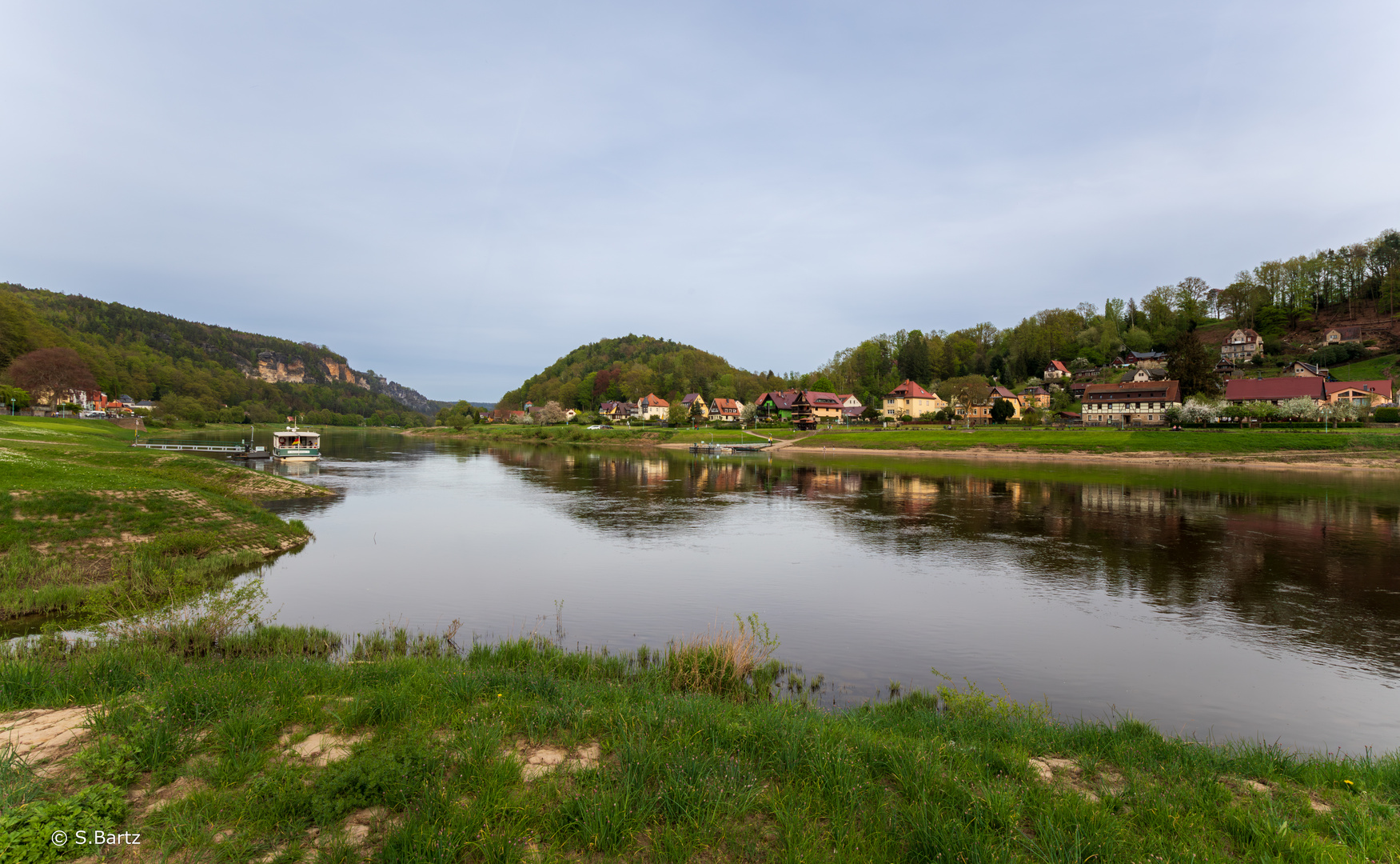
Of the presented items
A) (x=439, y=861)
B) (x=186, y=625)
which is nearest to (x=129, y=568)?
(x=186, y=625)

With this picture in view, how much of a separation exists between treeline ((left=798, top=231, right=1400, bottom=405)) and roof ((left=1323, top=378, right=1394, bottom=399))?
1435 inches

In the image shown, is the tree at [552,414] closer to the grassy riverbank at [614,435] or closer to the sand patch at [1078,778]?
the grassy riverbank at [614,435]

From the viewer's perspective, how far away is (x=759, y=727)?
6.52 m

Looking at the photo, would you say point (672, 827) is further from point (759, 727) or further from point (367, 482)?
point (367, 482)

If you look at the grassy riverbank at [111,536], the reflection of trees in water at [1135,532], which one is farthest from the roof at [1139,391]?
the grassy riverbank at [111,536]

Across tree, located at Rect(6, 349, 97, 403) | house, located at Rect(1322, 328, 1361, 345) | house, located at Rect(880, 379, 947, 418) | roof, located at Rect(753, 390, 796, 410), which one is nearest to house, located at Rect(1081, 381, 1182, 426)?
house, located at Rect(880, 379, 947, 418)

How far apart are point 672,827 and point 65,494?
23203mm

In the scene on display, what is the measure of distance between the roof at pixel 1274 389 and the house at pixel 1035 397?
124 ft

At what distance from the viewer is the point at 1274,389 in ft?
255

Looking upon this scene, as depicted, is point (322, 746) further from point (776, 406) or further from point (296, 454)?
point (776, 406)

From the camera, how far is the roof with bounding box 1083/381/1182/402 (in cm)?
8669

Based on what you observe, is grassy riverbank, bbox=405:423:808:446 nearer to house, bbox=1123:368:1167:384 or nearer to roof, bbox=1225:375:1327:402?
roof, bbox=1225:375:1327:402

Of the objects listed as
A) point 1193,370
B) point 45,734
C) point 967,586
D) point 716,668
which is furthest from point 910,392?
point 45,734

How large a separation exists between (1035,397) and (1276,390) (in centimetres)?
4693
